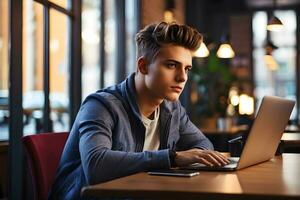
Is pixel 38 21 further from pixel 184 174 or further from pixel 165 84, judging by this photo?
pixel 184 174

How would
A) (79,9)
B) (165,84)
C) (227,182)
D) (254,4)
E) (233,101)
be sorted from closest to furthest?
1. (227,182)
2. (165,84)
3. (79,9)
4. (233,101)
5. (254,4)

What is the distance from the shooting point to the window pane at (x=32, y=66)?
3260 millimetres

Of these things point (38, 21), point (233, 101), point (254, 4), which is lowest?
point (233, 101)

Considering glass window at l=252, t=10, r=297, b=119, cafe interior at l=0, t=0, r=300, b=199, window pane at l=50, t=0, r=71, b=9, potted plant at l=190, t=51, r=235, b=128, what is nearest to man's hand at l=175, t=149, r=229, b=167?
cafe interior at l=0, t=0, r=300, b=199

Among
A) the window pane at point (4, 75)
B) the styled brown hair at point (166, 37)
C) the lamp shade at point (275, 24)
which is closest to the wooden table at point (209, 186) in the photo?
the styled brown hair at point (166, 37)

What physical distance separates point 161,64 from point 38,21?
5.98 feet

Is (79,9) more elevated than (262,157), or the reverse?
(79,9)

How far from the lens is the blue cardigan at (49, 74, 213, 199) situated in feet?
5.64

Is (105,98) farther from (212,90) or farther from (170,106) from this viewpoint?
(212,90)

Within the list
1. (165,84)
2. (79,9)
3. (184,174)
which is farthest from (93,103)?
(79,9)

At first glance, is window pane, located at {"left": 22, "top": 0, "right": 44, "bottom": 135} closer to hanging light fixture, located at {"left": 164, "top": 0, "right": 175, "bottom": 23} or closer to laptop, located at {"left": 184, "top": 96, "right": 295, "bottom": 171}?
laptop, located at {"left": 184, "top": 96, "right": 295, "bottom": 171}

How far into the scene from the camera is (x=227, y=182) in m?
1.49

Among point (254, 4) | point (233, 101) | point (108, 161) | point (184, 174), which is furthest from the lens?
point (254, 4)

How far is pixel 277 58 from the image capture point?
10625 mm
